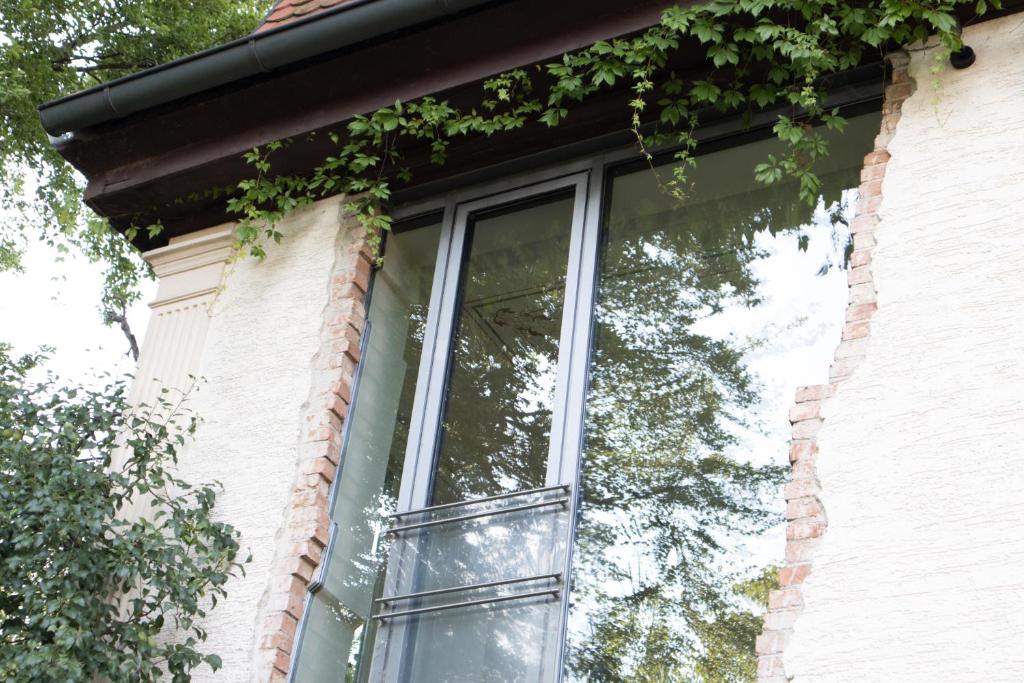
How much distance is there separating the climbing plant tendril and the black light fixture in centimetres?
5

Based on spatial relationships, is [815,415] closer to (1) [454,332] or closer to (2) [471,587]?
(2) [471,587]

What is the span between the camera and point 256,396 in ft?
18.4

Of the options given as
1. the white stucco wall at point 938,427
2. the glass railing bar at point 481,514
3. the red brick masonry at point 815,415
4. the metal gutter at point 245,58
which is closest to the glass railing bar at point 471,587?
the glass railing bar at point 481,514

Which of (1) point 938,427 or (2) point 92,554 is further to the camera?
(2) point 92,554

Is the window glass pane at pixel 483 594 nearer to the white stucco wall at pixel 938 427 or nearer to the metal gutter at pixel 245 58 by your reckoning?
the white stucco wall at pixel 938 427

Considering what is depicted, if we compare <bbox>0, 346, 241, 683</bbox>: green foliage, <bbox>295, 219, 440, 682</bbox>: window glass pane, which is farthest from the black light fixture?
<bbox>0, 346, 241, 683</bbox>: green foliage

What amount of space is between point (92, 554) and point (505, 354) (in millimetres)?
1821

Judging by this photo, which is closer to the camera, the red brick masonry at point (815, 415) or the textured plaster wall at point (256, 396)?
the red brick masonry at point (815, 415)

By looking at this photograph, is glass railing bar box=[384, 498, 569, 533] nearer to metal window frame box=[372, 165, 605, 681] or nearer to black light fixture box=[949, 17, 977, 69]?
metal window frame box=[372, 165, 605, 681]

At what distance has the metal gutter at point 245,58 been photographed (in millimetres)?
5340

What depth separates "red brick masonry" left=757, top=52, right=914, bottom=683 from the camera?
3.93 m

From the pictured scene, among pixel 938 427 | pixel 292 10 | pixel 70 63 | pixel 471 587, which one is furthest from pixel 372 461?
pixel 70 63

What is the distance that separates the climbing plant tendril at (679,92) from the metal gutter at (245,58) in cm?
36

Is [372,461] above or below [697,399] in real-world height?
below
